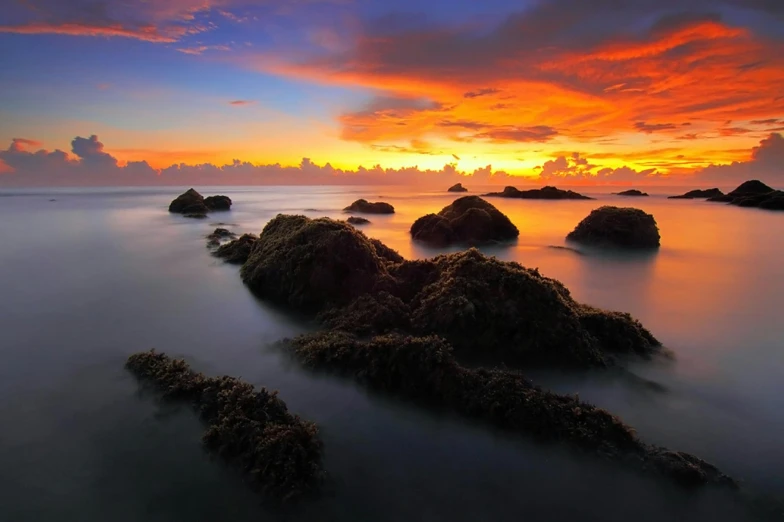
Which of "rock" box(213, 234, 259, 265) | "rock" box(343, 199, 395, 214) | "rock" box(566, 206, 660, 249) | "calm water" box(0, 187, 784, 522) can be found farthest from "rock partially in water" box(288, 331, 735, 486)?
"rock" box(343, 199, 395, 214)

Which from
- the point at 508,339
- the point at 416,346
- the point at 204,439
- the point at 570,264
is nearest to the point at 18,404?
the point at 204,439

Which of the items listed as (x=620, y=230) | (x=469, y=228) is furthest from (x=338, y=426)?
(x=620, y=230)

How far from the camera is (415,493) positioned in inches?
150

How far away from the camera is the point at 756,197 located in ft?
137

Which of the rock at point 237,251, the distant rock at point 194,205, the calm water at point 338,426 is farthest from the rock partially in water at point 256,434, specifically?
the distant rock at point 194,205

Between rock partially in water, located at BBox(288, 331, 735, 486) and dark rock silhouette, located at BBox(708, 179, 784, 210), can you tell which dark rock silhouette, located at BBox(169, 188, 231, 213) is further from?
dark rock silhouette, located at BBox(708, 179, 784, 210)

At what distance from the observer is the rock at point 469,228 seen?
1977 centimetres

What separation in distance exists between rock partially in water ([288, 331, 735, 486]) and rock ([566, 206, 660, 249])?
51.0ft

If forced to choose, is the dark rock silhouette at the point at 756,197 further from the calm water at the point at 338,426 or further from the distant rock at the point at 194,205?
the distant rock at the point at 194,205

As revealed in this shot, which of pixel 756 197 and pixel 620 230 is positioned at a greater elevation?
pixel 756 197

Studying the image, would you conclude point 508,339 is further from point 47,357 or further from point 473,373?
point 47,357

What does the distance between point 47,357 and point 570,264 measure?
15.2 meters

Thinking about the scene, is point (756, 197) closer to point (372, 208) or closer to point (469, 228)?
point (372, 208)

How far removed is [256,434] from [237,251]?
1125 cm
